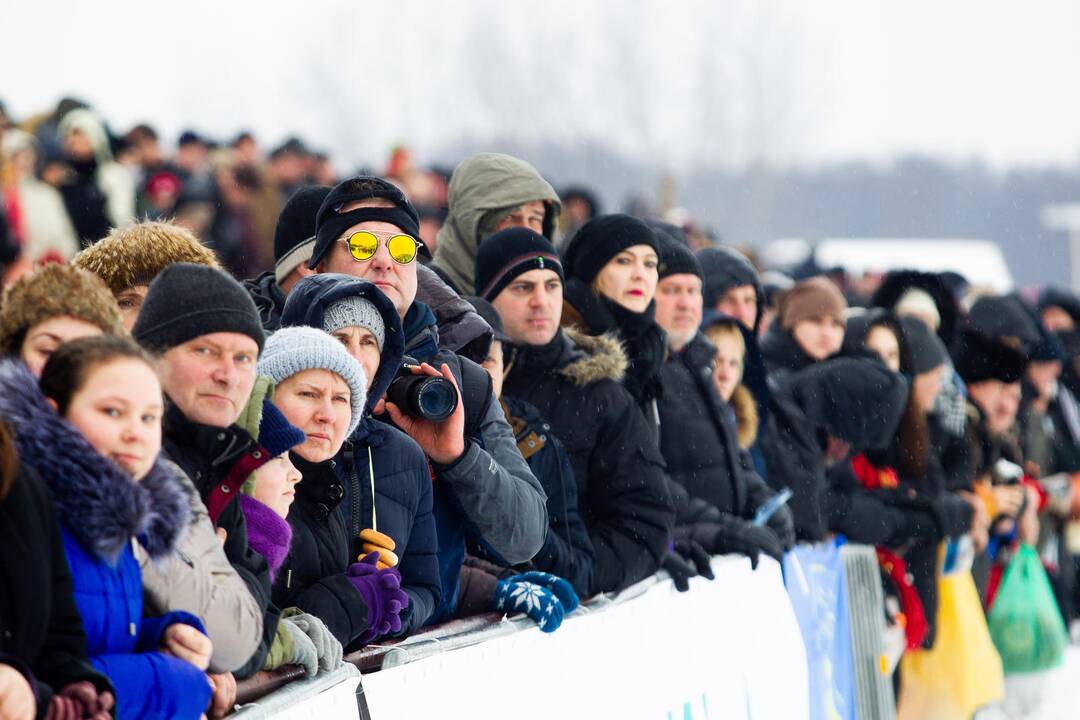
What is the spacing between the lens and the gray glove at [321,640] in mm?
3809

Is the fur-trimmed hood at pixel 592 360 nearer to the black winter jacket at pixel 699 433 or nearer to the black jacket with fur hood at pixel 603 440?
the black jacket with fur hood at pixel 603 440

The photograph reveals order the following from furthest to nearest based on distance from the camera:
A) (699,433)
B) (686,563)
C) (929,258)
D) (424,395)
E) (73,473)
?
(929,258) → (699,433) → (686,563) → (424,395) → (73,473)

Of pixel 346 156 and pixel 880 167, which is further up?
pixel 346 156

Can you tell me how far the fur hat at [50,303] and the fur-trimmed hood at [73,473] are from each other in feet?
0.94

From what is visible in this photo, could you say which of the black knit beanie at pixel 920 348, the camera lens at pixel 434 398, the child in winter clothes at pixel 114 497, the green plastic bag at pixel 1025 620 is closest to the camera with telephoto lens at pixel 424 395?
the camera lens at pixel 434 398

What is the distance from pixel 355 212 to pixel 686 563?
6.46ft

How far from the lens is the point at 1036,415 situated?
12.3m

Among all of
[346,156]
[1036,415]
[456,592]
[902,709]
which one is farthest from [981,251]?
[346,156]

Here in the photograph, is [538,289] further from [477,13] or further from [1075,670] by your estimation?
[477,13]

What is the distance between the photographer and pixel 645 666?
5582 mm

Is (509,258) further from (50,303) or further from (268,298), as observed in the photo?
(50,303)

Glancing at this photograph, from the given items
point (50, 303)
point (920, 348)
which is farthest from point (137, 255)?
point (920, 348)

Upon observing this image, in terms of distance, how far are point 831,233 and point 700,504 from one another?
78.0 meters

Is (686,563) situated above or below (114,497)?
below
